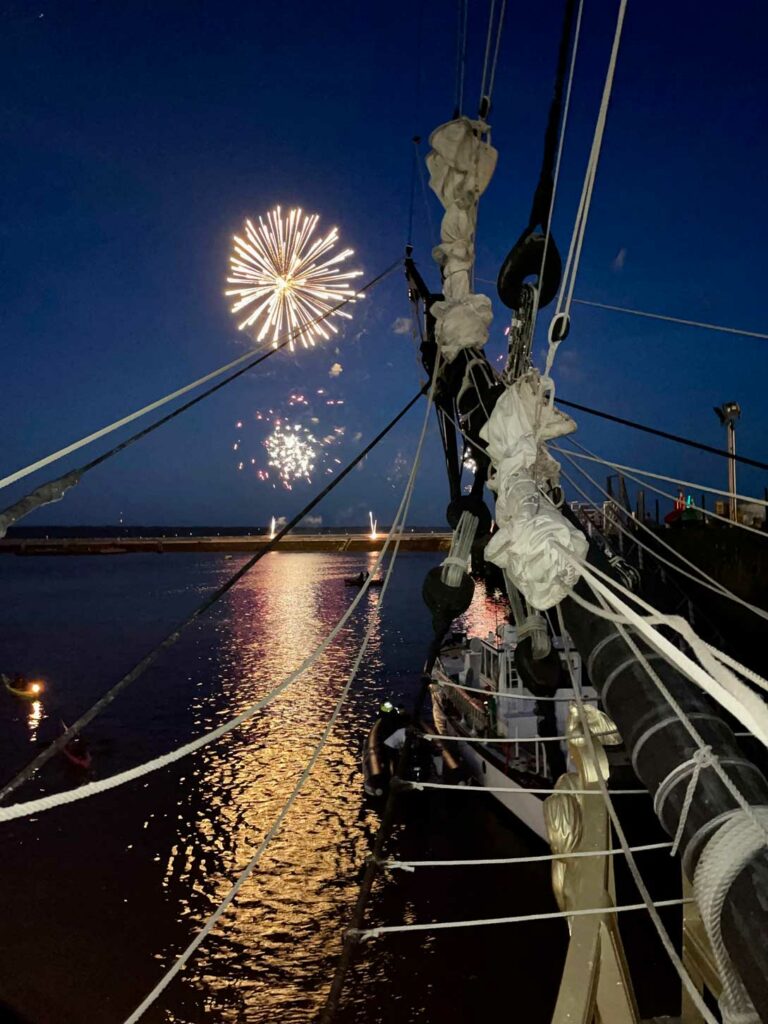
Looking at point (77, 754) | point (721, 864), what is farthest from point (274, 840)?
point (721, 864)

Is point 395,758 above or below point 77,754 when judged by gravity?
above

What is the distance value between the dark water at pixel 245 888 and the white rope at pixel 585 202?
40.7ft

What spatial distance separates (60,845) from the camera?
17.2 metres

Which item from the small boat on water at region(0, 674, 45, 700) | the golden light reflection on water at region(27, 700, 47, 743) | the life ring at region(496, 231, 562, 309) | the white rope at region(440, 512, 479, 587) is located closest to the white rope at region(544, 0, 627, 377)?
the life ring at region(496, 231, 562, 309)

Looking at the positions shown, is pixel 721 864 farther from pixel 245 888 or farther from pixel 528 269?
pixel 245 888

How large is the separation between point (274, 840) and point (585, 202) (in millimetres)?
18216

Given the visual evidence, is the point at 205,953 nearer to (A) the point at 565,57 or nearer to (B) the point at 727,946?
(B) the point at 727,946

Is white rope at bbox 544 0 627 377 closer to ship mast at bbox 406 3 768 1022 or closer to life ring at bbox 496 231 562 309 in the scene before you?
ship mast at bbox 406 3 768 1022

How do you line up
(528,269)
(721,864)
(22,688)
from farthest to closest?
1. (22,688)
2. (528,269)
3. (721,864)

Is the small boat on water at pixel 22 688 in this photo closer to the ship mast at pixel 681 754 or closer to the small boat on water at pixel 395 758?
the small boat on water at pixel 395 758

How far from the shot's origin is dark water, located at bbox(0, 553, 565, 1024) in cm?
1153

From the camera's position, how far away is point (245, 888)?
48.9 ft

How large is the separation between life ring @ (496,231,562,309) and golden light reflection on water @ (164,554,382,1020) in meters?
13.4

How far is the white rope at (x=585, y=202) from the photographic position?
3.55 m
